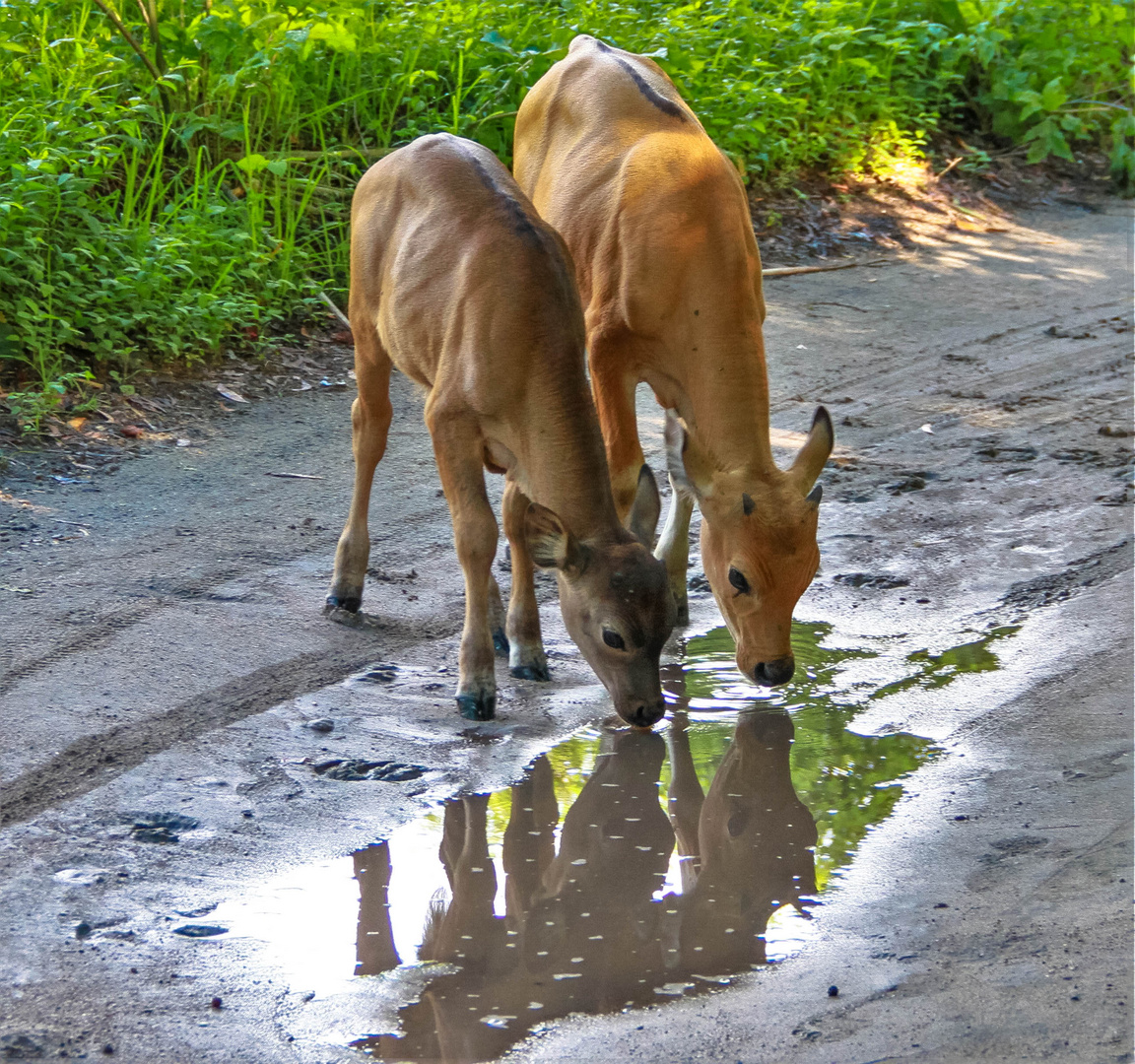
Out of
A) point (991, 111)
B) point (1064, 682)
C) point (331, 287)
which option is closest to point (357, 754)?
point (1064, 682)

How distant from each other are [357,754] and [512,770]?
0.52m

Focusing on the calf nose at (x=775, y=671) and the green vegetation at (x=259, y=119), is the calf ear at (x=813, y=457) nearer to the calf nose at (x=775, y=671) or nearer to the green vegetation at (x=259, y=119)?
the calf nose at (x=775, y=671)

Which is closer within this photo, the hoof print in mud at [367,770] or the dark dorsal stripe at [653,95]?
the hoof print in mud at [367,770]

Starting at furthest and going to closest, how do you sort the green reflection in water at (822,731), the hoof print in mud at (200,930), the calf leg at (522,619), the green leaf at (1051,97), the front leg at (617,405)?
the green leaf at (1051,97), the front leg at (617,405), the calf leg at (522,619), the green reflection in water at (822,731), the hoof print in mud at (200,930)

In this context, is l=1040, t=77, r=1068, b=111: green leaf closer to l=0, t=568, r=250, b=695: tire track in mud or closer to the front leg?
the front leg

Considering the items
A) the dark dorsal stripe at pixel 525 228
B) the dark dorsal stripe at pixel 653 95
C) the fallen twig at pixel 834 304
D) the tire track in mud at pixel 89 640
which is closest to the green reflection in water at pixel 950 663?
the dark dorsal stripe at pixel 525 228

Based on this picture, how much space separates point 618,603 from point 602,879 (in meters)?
0.93

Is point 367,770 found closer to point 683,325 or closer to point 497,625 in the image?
point 497,625

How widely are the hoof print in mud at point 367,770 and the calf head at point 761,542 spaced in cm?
125

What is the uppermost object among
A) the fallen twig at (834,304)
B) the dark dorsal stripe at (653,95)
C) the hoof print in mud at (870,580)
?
the dark dorsal stripe at (653,95)

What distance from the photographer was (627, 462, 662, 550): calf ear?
5000mm

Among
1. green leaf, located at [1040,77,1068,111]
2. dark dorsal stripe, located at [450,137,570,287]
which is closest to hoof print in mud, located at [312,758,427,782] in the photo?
dark dorsal stripe, located at [450,137,570,287]

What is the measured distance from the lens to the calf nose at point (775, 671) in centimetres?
502

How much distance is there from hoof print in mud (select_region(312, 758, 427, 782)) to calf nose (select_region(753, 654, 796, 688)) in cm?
124
